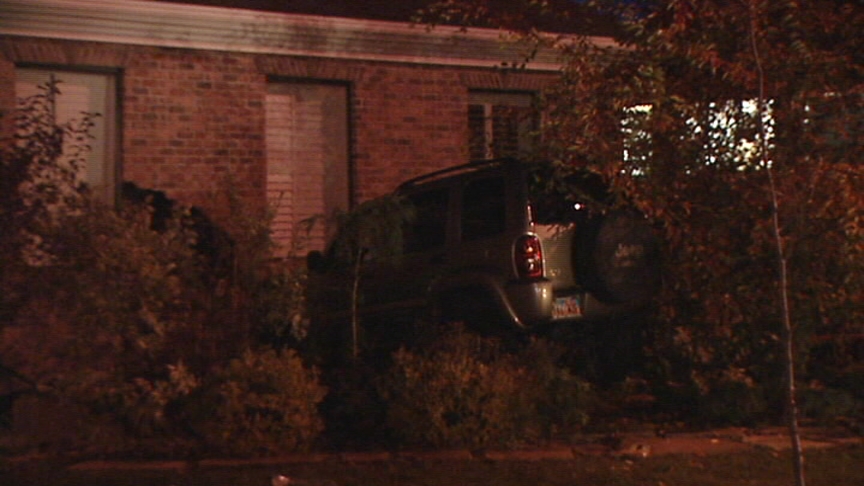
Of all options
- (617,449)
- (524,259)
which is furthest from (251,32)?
(617,449)

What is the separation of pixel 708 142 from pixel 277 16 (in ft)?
20.1

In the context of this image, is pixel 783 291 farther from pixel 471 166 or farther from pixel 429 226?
pixel 429 226

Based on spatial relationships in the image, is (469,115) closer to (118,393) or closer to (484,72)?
(484,72)

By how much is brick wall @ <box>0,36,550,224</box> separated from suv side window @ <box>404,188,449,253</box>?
2419 mm

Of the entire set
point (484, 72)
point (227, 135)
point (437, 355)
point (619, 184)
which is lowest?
point (437, 355)

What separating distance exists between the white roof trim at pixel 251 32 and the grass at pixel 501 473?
187 inches

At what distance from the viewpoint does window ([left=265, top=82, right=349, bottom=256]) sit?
1288 cm

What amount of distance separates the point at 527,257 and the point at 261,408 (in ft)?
8.68

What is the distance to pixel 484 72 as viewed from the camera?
13.8m

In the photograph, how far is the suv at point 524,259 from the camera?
9.24 m

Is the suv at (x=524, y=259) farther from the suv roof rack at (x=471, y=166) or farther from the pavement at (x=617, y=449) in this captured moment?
the pavement at (x=617, y=449)

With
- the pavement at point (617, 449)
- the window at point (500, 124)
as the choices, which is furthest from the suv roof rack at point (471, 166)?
the pavement at point (617, 449)

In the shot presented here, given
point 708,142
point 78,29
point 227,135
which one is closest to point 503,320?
point 708,142

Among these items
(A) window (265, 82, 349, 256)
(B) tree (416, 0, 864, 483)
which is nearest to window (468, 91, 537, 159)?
(B) tree (416, 0, 864, 483)
